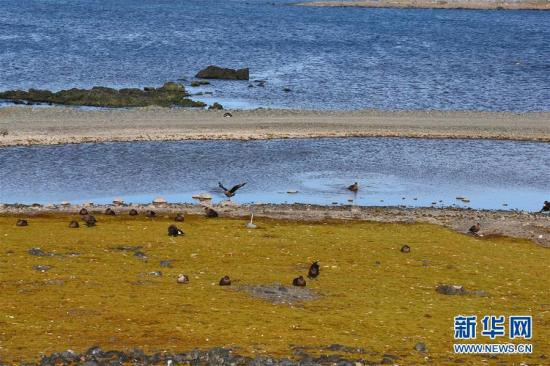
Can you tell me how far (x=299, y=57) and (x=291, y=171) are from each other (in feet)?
220

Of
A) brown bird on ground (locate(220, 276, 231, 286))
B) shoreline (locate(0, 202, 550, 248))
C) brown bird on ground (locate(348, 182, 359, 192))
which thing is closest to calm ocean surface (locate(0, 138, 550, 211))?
brown bird on ground (locate(348, 182, 359, 192))

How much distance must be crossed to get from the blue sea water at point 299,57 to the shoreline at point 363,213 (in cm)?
3311

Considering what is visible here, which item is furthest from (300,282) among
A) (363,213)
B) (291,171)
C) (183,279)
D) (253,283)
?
(291,171)

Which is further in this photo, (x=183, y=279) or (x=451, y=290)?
(x=451, y=290)

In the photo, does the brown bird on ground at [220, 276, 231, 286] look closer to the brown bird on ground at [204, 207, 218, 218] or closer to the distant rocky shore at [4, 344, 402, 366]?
the distant rocky shore at [4, 344, 402, 366]

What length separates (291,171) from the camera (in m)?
51.8

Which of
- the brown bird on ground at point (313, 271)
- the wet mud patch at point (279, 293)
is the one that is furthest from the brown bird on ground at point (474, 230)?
the wet mud patch at point (279, 293)

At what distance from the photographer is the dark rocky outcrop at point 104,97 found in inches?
2859

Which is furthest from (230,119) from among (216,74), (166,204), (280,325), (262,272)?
(280,325)

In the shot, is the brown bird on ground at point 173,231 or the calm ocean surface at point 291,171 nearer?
the brown bird on ground at point 173,231

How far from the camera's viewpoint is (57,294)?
2788 cm

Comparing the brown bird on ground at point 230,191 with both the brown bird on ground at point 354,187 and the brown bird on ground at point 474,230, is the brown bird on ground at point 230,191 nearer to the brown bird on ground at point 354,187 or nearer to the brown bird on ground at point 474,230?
the brown bird on ground at point 354,187

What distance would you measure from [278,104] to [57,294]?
162 ft

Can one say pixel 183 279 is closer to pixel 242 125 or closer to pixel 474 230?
pixel 474 230
